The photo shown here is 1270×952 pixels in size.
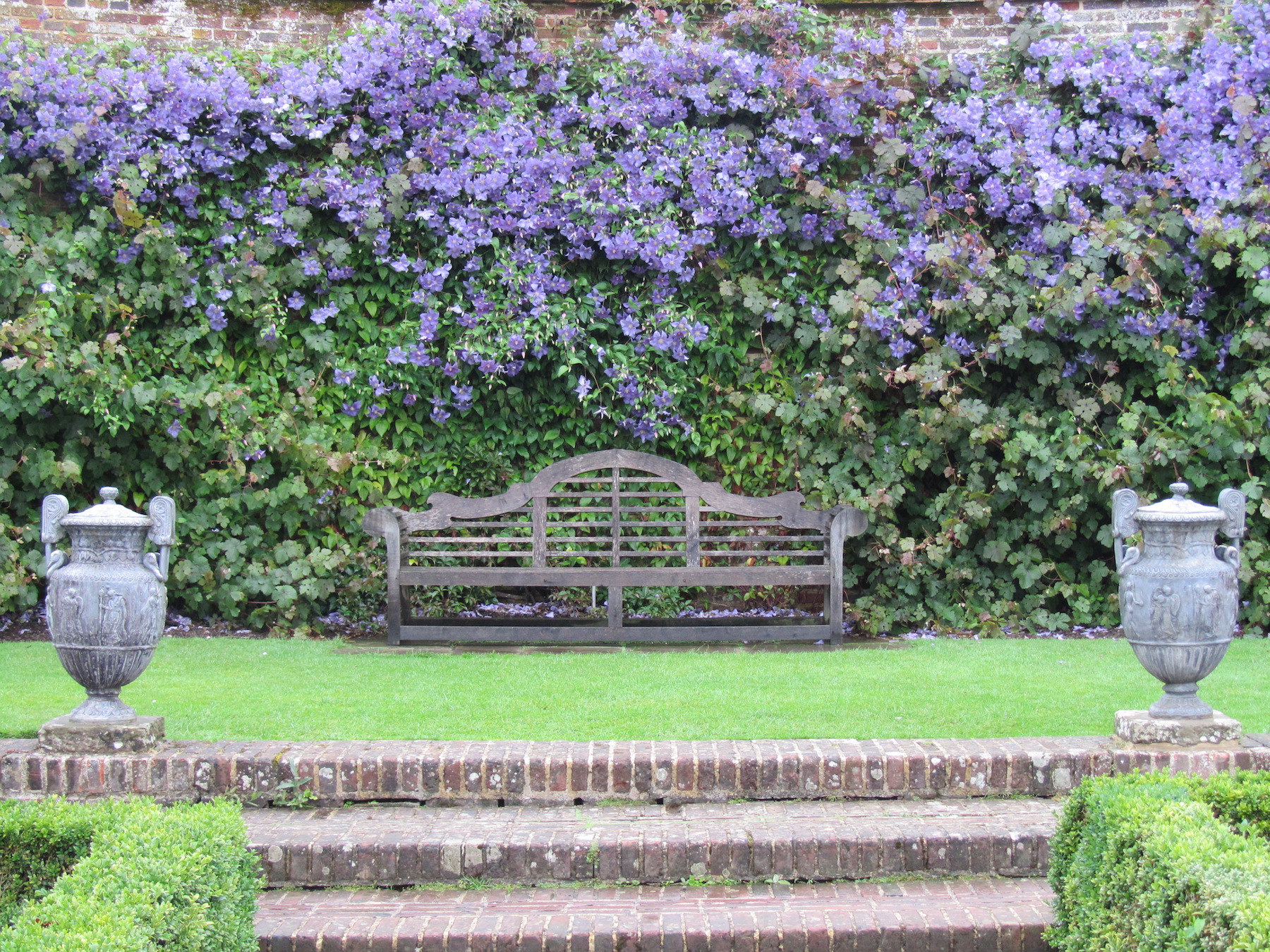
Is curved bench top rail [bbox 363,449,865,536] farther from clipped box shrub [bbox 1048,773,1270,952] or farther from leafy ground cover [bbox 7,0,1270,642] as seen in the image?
clipped box shrub [bbox 1048,773,1270,952]

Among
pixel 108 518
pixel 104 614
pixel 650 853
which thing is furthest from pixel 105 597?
pixel 650 853

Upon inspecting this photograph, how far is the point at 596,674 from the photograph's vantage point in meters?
5.35

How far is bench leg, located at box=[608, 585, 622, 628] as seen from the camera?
6340 millimetres

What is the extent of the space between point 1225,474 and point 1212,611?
128 inches

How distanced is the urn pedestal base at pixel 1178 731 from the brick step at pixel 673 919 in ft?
2.34

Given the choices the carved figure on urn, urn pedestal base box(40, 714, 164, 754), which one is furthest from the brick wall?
urn pedestal base box(40, 714, 164, 754)

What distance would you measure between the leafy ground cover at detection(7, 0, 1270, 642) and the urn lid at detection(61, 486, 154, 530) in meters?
2.65

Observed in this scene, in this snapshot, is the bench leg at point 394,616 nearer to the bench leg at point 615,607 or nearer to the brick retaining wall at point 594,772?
the bench leg at point 615,607

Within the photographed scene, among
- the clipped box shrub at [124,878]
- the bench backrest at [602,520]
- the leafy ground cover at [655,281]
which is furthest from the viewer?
the leafy ground cover at [655,281]

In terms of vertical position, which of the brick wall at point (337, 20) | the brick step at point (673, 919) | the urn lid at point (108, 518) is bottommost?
the brick step at point (673, 919)

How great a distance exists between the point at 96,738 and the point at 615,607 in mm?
2935

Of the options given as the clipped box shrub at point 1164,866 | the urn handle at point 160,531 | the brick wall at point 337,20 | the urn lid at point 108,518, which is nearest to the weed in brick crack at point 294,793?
the urn handle at point 160,531

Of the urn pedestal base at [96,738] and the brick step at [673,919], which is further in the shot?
the urn pedestal base at [96,738]

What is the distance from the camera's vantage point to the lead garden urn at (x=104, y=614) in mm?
3912
